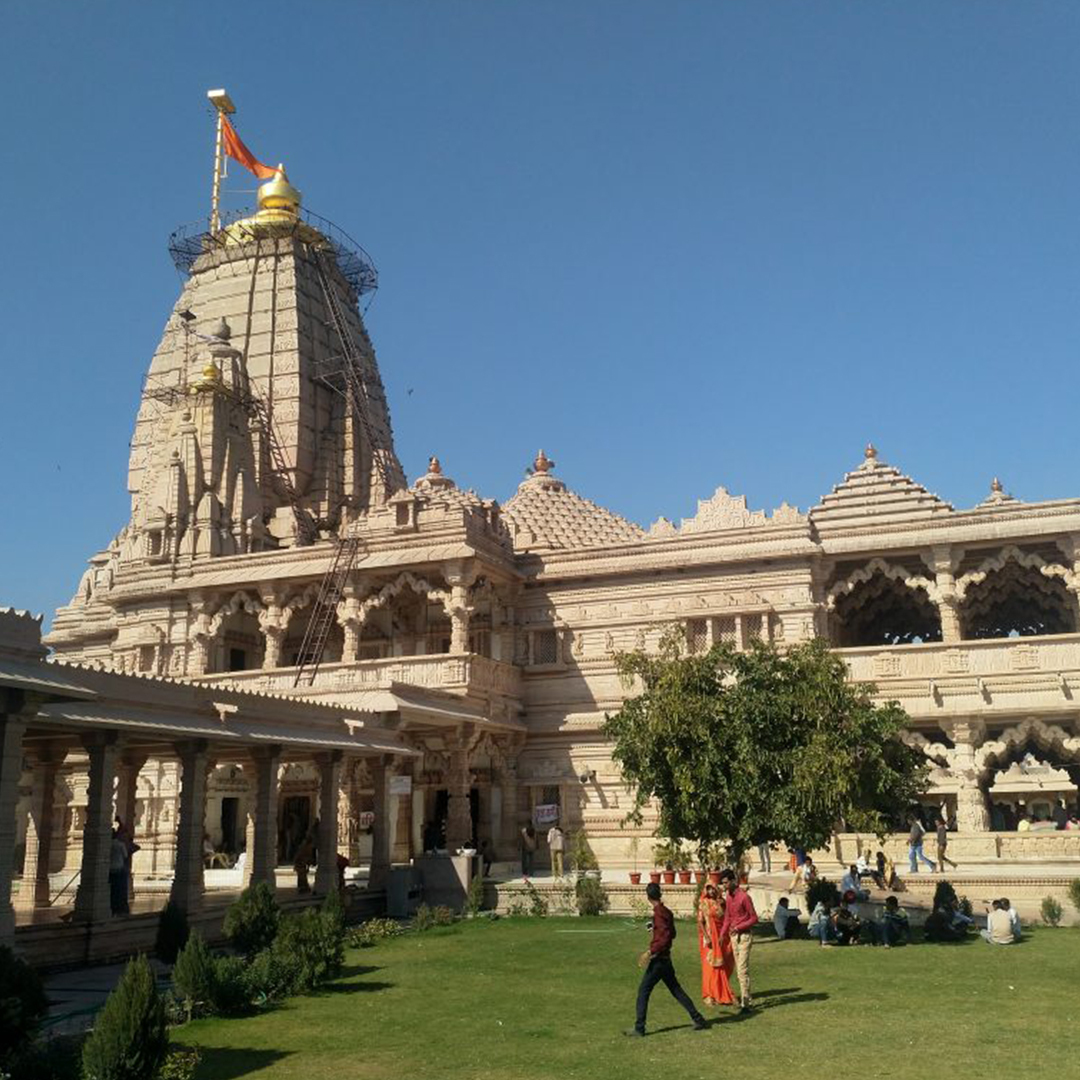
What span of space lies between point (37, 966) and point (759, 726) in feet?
38.2

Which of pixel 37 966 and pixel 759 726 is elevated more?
pixel 759 726

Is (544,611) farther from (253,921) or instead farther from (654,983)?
(654,983)

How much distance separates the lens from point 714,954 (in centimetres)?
1303

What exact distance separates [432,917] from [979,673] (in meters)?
15.8

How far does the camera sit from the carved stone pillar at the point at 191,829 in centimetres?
1889

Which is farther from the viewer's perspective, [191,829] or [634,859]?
[634,859]

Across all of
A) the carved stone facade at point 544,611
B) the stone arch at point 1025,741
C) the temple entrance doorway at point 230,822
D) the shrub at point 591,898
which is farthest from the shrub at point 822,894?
the temple entrance doorway at point 230,822

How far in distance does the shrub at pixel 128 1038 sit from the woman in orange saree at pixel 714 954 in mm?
6052

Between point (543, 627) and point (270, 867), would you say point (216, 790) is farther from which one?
point (270, 867)

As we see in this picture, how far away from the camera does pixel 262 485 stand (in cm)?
4225

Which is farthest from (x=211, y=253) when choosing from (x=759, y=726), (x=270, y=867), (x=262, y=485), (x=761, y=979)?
(x=761, y=979)

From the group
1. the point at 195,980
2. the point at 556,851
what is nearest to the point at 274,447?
the point at 556,851

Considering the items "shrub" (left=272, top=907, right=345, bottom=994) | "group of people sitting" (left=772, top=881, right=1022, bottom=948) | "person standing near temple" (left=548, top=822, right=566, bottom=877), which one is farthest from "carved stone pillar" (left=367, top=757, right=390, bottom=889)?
"group of people sitting" (left=772, top=881, right=1022, bottom=948)

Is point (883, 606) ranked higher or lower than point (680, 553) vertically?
lower
